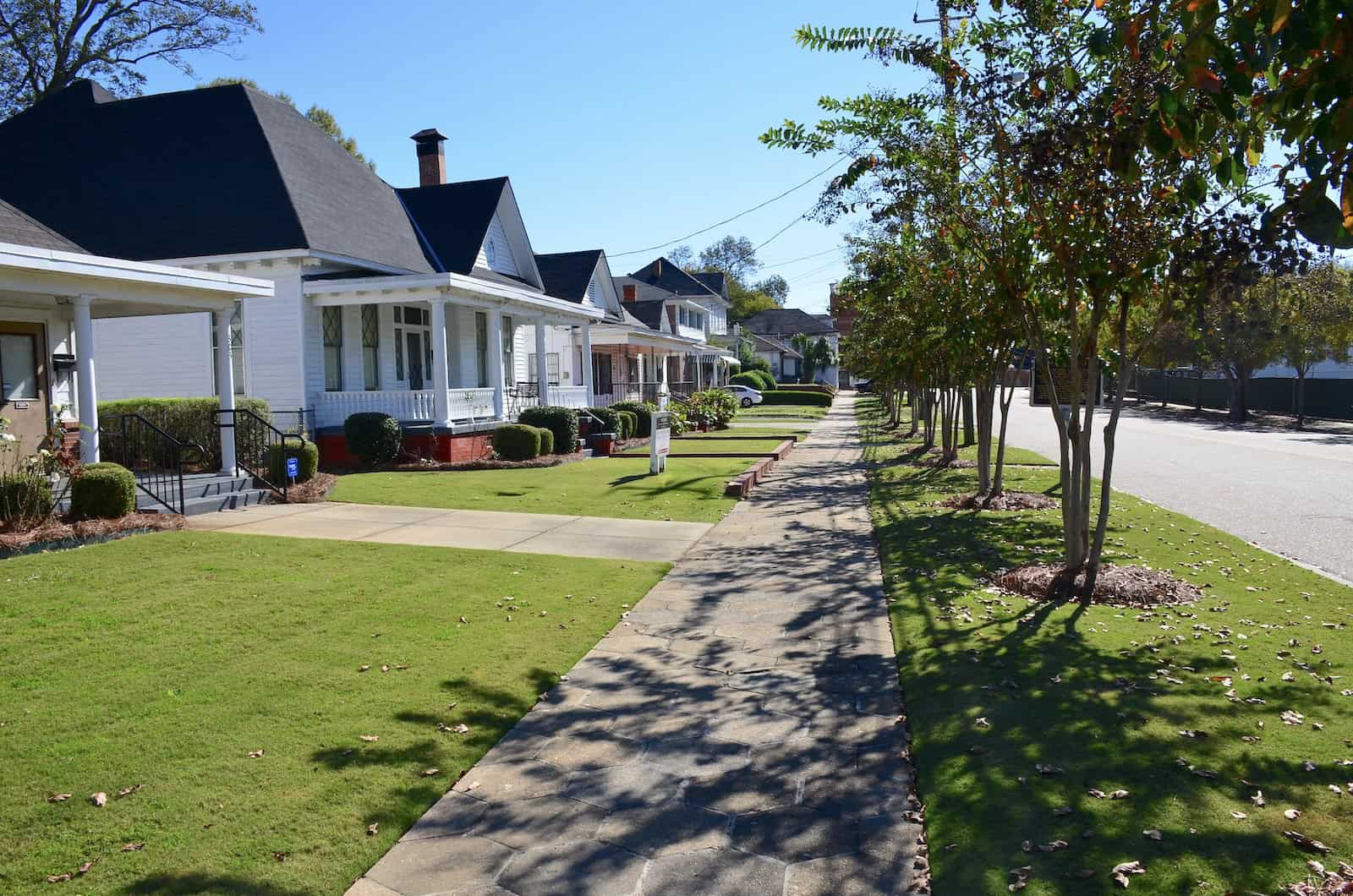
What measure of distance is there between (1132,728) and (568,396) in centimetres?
2229

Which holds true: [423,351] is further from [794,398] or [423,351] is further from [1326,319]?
[794,398]

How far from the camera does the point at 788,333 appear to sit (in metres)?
102

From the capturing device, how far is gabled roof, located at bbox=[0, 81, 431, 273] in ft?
64.7

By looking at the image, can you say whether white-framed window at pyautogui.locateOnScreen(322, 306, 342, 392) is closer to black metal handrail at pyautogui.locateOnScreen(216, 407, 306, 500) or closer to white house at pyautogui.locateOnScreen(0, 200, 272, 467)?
black metal handrail at pyautogui.locateOnScreen(216, 407, 306, 500)

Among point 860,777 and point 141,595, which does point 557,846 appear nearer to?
point 860,777

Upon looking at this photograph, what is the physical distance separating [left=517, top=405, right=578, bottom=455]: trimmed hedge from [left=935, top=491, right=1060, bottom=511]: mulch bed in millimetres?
10231

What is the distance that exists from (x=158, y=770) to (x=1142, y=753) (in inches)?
185

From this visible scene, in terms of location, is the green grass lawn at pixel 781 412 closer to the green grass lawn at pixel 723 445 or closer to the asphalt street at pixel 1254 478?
the green grass lawn at pixel 723 445

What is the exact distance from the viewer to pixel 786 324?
103438 millimetres

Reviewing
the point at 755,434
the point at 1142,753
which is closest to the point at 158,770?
the point at 1142,753

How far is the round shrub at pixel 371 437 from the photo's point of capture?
720 inches

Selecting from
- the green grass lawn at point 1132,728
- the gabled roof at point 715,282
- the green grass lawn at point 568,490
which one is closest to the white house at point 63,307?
the green grass lawn at point 568,490

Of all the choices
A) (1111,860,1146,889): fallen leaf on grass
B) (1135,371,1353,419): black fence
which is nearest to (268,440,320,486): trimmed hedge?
(1111,860,1146,889): fallen leaf on grass

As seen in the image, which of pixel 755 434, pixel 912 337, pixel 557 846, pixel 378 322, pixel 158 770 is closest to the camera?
pixel 557 846
